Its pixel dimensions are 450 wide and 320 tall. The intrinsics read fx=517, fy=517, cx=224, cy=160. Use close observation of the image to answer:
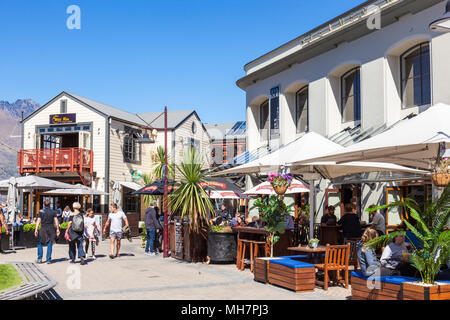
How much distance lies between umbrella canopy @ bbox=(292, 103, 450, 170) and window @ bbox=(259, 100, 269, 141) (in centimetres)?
1385

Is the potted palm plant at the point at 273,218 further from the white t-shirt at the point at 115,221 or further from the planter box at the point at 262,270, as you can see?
the white t-shirt at the point at 115,221

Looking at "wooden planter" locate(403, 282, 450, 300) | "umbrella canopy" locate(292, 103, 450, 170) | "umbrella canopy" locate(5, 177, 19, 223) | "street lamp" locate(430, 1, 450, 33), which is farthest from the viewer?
"umbrella canopy" locate(5, 177, 19, 223)

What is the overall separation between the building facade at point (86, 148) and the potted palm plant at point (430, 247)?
2112cm

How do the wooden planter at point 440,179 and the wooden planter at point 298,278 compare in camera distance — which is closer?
the wooden planter at point 440,179

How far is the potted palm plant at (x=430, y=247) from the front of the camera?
629 cm

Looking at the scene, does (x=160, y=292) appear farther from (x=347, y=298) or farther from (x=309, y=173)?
(x=309, y=173)

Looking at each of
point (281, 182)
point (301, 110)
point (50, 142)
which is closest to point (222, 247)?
point (281, 182)

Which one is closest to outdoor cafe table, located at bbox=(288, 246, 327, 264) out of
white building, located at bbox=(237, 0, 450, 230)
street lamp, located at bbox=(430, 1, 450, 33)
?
street lamp, located at bbox=(430, 1, 450, 33)

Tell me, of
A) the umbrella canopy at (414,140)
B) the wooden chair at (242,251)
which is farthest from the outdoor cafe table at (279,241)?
the umbrella canopy at (414,140)

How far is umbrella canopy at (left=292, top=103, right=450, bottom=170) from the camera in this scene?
7445 millimetres

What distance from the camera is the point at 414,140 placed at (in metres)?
7.46

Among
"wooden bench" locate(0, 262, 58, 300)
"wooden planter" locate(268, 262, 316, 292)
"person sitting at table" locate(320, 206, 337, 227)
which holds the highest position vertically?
"person sitting at table" locate(320, 206, 337, 227)

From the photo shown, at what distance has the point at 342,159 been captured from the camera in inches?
357

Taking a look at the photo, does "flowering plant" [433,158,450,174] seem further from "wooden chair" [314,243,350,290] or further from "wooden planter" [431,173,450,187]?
"wooden chair" [314,243,350,290]
